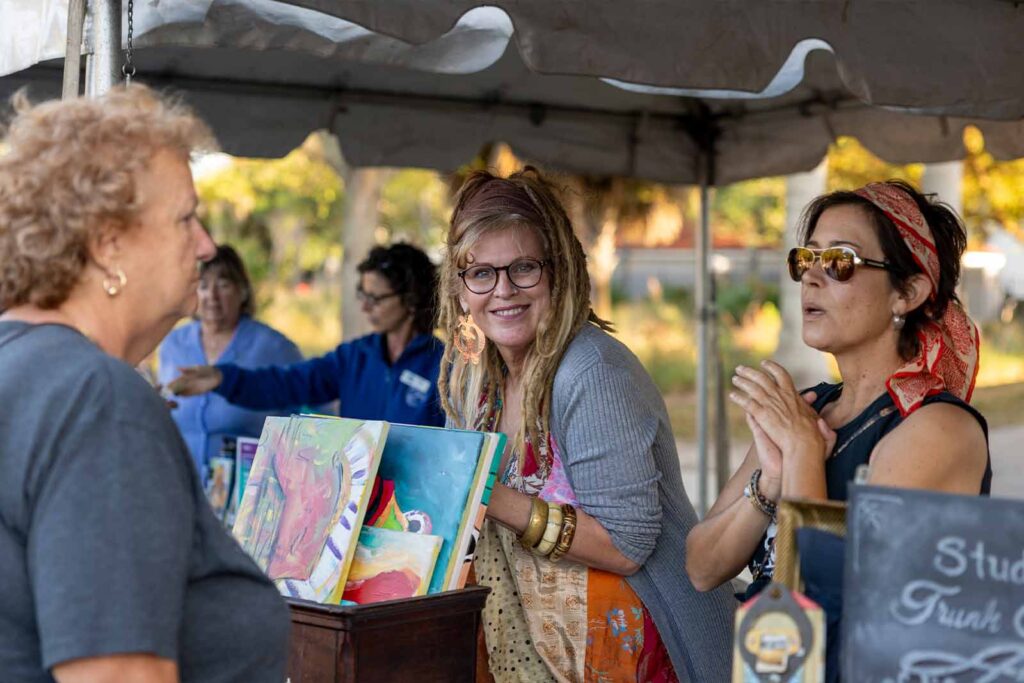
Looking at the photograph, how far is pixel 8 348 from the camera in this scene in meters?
1.55

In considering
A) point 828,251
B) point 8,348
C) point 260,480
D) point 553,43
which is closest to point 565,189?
point 553,43

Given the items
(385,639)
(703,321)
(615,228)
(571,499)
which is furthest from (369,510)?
(615,228)

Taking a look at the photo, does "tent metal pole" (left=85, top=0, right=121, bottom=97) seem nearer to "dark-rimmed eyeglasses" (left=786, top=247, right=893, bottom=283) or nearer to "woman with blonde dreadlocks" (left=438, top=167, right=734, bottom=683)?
"woman with blonde dreadlocks" (left=438, top=167, right=734, bottom=683)

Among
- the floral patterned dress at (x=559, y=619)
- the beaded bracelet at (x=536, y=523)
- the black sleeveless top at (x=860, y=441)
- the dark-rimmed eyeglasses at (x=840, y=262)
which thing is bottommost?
the floral patterned dress at (x=559, y=619)

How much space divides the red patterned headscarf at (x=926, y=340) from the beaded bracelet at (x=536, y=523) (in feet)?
2.50

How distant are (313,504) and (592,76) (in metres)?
1.77

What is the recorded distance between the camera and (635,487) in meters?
2.68

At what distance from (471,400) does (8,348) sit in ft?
5.19

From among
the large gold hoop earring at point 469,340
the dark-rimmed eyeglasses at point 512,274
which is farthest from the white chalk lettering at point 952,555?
the large gold hoop earring at point 469,340

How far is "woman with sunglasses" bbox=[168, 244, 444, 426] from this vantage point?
501 centimetres

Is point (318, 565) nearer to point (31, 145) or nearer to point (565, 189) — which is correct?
point (31, 145)

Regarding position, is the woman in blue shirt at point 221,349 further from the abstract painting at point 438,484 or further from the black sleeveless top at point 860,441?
the black sleeveless top at point 860,441

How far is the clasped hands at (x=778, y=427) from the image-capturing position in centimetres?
229

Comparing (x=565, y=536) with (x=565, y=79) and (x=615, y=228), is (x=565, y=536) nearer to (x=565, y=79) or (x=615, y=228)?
(x=565, y=79)
